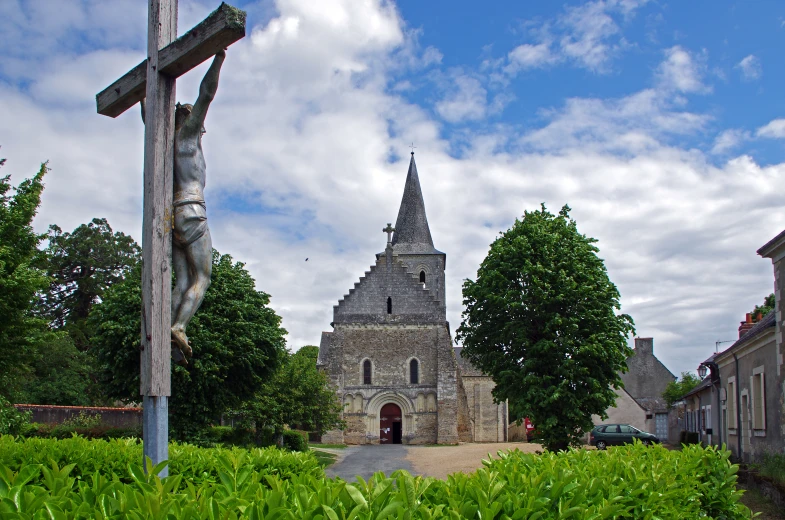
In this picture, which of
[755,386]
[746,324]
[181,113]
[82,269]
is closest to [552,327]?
[755,386]

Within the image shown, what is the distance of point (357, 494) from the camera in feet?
10.6

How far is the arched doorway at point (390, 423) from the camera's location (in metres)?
46.9

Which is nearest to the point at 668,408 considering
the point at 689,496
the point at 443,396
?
the point at 443,396

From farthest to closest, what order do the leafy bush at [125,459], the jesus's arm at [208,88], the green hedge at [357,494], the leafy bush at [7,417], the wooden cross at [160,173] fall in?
the leafy bush at [7,417], the leafy bush at [125,459], the jesus's arm at [208,88], the wooden cross at [160,173], the green hedge at [357,494]

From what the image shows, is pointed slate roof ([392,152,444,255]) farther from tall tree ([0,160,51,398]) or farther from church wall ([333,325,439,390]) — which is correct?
tall tree ([0,160,51,398])

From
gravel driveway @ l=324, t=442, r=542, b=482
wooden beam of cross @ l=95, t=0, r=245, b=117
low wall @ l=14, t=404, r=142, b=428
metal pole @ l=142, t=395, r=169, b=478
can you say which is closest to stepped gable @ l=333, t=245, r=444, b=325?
gravel driveway @ l=324, t=442, r=542, b=482

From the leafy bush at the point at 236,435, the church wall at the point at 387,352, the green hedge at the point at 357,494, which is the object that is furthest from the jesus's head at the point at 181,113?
the church wall at the point at 387,352

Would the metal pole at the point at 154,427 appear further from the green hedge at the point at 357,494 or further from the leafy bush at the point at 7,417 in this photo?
the leafy bush at the point at 7,417

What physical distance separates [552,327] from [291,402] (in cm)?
1144

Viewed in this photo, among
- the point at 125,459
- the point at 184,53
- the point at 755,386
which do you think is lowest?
the point at 755,386

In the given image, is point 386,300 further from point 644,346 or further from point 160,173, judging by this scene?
point 160,173

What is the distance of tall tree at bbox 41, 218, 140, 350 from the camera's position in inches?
2060

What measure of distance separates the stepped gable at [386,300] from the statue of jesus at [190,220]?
43.3m

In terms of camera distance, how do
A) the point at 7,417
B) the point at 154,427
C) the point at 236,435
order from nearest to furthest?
the point at 154,427 < the point at 7,417 < the point at 236,435
